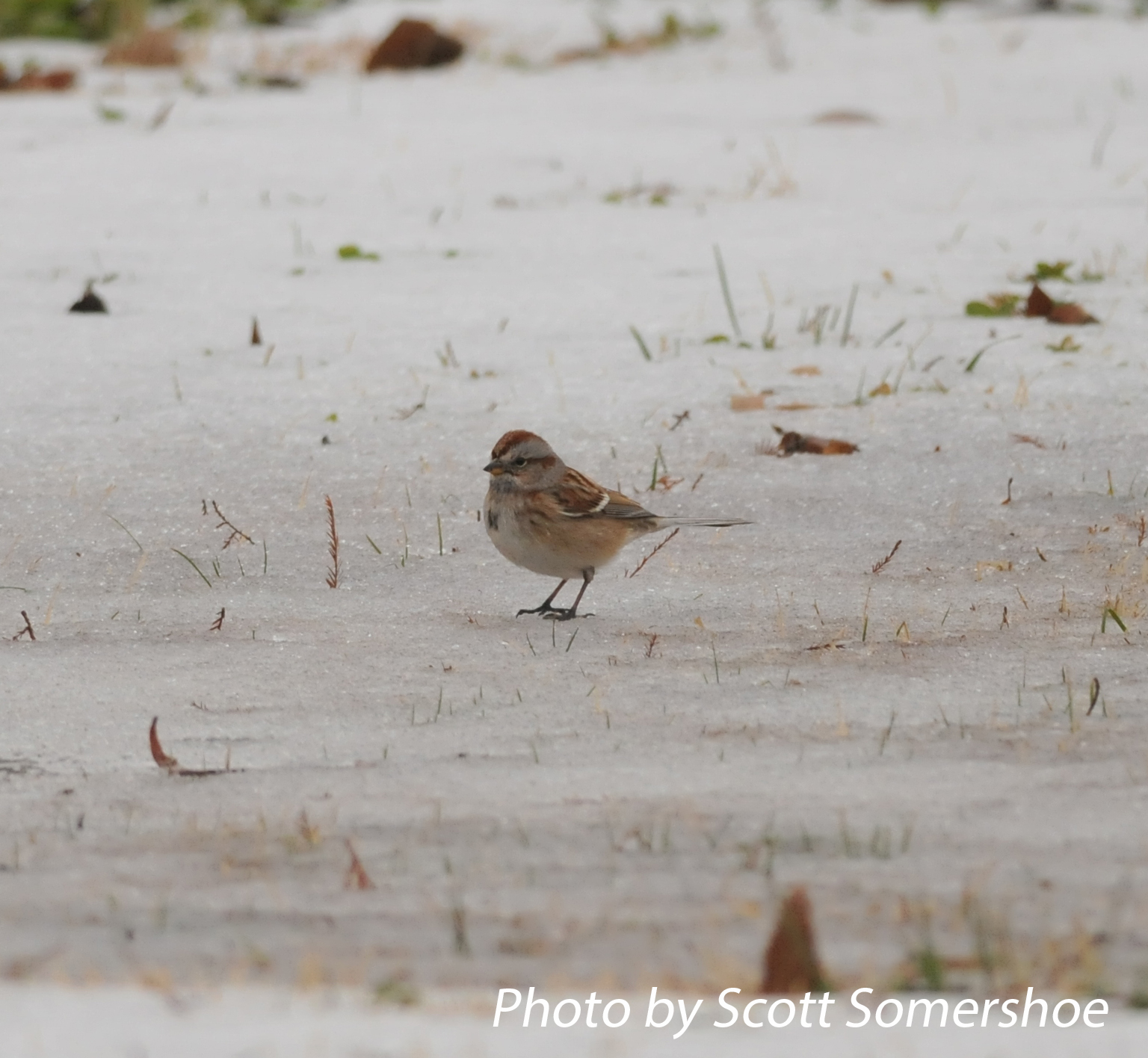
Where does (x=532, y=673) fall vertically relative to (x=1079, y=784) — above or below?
below

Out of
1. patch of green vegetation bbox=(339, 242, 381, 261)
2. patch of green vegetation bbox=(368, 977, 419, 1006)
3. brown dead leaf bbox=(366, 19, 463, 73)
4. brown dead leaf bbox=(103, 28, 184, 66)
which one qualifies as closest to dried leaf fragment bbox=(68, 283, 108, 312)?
patch of green vegetation bbox=(339, 242, 381, 261)

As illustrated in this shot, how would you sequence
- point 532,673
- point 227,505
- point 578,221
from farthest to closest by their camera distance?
point 578,221 → point 227,505 → point 532,673

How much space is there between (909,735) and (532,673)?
3.41 ft

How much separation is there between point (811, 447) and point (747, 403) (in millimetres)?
468

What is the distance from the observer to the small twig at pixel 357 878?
2.95 m

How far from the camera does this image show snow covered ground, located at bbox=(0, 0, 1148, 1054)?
2.80m

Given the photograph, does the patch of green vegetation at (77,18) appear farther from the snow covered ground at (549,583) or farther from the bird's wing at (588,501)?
the bird's wing at (588,501)

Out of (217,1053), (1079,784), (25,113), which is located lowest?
(25,113)

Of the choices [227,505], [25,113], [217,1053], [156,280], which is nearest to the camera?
[217,1053]

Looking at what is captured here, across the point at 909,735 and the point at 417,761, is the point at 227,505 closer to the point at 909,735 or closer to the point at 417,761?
the point at 417,761

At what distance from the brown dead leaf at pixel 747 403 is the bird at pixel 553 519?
120 centimetres

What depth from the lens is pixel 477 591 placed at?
5.18 m

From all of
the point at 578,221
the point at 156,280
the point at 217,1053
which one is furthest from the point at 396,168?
the point at 217,1053

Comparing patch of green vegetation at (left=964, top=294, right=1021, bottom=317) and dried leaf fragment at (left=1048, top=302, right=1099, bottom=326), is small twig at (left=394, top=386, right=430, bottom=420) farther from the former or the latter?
dried leaf fragment at (left=1048, top=302, right=1099, bottom=326)
